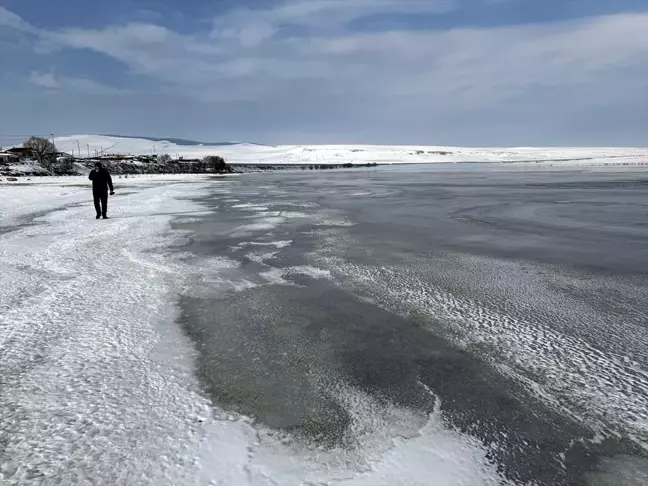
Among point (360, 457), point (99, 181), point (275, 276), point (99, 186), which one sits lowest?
point (360, 457)

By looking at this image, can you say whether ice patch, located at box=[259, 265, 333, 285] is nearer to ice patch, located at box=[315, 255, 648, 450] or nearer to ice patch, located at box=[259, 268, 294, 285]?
ice patch, located at box=[259, 268, 294, 285]

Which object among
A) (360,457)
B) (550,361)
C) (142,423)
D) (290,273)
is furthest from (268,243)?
(360,457)

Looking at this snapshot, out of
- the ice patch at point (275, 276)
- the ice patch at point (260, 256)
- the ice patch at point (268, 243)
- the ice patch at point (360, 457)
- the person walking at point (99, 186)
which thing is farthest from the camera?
the person walking at point (99, 186)

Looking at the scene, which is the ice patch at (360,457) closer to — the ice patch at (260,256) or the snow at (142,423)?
the snow at (142,423)

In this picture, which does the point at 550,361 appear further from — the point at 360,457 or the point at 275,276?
the point at 275,276

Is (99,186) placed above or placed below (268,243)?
above

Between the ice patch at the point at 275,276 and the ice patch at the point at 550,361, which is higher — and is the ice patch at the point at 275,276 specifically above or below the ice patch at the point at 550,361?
above

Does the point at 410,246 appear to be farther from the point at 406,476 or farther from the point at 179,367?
the point at 406,476

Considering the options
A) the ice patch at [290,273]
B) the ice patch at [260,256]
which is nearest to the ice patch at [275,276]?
the ice patch at [290,273]

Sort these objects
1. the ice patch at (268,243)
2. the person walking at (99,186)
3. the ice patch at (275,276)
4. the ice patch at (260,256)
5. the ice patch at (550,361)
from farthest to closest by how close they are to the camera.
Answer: the person walking at (99,186), the ice patch at (268,243), the ice patch at (260,256), the ice patch at (275,276), the ice patch at (550,361)

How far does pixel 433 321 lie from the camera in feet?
13.8

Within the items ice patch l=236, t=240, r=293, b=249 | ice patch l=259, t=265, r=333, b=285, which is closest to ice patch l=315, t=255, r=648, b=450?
ice patch l=259, t=265, r=333, b=285

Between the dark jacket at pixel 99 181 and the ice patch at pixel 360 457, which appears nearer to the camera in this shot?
the ice patch at pixel 360 457

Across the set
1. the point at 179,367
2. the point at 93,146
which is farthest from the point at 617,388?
the point at 93,146
